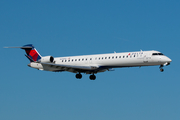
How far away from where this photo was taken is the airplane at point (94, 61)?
40250mm

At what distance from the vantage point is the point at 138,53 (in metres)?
40.8

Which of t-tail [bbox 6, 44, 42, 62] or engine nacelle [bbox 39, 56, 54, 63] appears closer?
engine nacelle [bbox 39, 56, 54, 63]

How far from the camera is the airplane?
40250 millimetres

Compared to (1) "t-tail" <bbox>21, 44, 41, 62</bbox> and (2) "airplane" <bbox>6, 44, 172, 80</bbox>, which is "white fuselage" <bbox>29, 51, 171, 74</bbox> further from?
(1) "t-tail" <bbox>21, 44, 41, 62</bbox>

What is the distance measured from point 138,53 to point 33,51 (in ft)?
52.4

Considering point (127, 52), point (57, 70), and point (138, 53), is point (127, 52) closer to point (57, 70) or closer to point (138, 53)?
point (138, 53)

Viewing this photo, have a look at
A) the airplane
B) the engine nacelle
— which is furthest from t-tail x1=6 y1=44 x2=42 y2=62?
the engine nacelle

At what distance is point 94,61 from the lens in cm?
4312

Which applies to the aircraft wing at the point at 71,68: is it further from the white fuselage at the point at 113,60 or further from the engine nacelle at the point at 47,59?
the engine nacelle at the point at 47,59

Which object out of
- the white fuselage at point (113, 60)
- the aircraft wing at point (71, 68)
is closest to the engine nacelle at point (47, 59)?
the aircraft wing at point (71, 68)

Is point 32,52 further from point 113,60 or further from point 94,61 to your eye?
point 113,60

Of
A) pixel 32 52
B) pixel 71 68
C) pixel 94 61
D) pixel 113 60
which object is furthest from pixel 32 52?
pixel 113 60

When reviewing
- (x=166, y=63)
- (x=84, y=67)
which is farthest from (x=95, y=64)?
(x=166, y=63)

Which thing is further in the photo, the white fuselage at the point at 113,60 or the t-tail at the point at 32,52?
the t-tail at the point at 32,52
